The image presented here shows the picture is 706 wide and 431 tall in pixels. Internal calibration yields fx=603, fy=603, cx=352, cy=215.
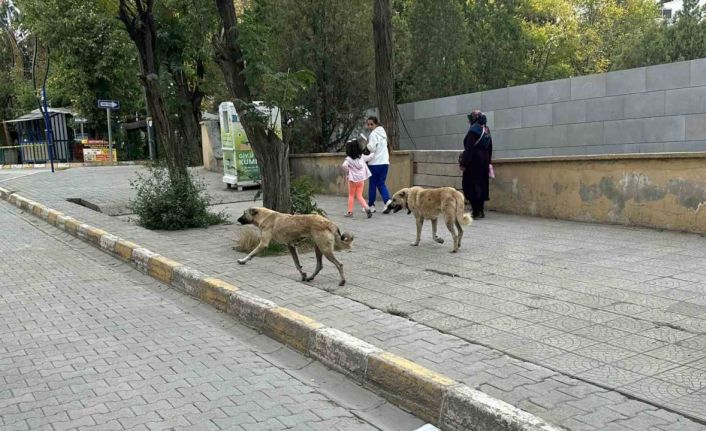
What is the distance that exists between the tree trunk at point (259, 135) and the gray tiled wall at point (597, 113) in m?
6.30

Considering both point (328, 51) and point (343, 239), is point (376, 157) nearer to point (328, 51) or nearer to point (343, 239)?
point (328, 51)

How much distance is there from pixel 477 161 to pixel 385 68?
14.5 feet

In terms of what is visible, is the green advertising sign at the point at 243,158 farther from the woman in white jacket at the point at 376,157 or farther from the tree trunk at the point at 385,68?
the woman in white jacket at the point at 376,157

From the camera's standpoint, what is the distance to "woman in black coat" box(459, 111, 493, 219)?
1005 centimetres

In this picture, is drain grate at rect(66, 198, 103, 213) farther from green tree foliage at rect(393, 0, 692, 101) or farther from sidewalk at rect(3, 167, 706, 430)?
green tree foliage at rect(393, 0, 692, 101)

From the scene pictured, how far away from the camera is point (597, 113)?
11.6 m

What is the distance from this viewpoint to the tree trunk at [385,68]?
1336cm

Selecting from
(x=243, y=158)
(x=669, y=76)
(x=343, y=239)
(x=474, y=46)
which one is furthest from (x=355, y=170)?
(x=474, y=46)

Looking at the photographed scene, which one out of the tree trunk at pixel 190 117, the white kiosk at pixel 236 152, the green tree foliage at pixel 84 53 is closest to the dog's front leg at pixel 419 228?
the white kiosk at pixel 236 152

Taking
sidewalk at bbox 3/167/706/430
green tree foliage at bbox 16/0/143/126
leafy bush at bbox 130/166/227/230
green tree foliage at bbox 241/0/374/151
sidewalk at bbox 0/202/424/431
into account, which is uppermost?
green tree foliage at bbox 16/0/143/126

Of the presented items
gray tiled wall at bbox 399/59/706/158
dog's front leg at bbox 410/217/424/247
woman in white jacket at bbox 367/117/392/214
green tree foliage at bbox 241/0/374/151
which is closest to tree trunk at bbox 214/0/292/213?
dog's front leg at bbox 410/217/424/247

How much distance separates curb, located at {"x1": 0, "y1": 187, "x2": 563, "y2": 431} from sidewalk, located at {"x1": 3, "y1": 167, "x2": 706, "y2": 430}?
184 mm

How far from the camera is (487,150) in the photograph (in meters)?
10.2

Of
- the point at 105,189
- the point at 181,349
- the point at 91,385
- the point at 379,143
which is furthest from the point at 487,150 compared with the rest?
the point at 105,189
